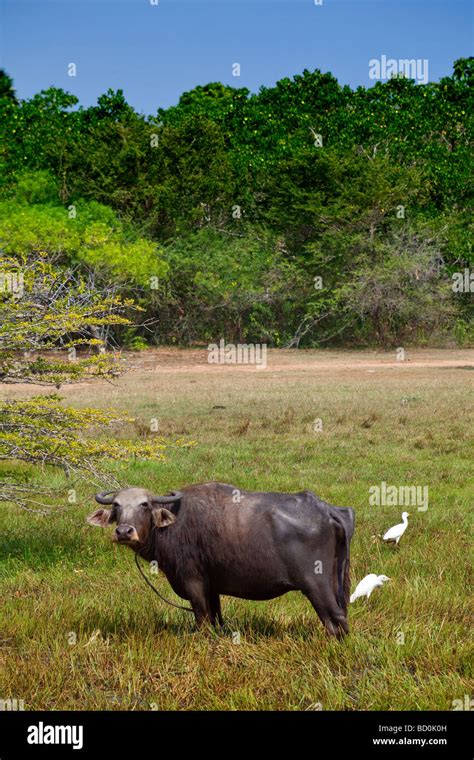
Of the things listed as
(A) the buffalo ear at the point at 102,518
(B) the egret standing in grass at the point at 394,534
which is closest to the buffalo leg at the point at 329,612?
(A) the buffalo ear at the point at 102,518

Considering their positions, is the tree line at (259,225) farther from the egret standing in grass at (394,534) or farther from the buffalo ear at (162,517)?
the buffalo ear at (162,517)

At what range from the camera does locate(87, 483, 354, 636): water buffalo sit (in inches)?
194

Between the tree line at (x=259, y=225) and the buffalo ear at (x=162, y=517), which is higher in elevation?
the tree line at (x=259, y=225)

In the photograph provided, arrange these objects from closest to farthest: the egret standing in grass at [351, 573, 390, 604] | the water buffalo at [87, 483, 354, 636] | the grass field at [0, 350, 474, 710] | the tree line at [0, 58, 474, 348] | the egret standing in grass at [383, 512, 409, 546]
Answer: the grass field at [0, 350, 474, 710], the water buffalo at [87, 483, 354, 636], the egret standing in grass at [351, 573, 390, 604], the egret standing in grass at [383, 512, 409, 546], the tree line at [0, 58, 474, 348]

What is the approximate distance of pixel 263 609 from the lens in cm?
610

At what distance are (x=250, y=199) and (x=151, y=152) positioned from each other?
21.3 feet

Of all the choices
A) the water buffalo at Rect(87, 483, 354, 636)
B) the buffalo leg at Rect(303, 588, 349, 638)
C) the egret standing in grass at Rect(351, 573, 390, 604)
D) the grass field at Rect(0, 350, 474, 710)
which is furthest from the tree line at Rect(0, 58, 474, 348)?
the buffalo leg at Rect(303, 588, 349, 638)

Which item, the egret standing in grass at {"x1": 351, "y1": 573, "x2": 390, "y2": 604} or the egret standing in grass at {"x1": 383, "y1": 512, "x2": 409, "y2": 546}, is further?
the egret standing in grass at {"x1": 383, "y1": 512, "x2": 409, "y2": 546}

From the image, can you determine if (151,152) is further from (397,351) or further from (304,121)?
(397,351)

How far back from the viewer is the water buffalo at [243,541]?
4.92 meters

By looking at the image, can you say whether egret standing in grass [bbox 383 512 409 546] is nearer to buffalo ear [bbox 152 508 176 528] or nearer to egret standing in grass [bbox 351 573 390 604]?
egret standing in grass [bbox 351 573 390 604]

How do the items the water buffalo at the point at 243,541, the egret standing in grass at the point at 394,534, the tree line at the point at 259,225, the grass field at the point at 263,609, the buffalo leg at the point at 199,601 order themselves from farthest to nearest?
the tree line at the point at 259,225, the egret standing in grass at the point at 394,534, the buffalo leg at the point at 199,601, the water buffalo at the point at 243,541, the grass field at the point at 263,609

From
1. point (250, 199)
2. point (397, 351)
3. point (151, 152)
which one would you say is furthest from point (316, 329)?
point (151, 152)
